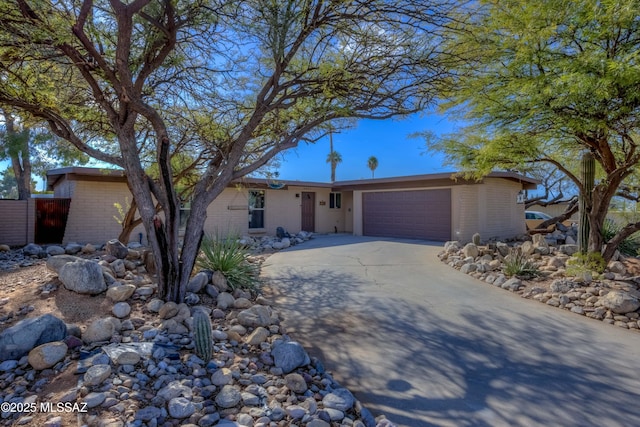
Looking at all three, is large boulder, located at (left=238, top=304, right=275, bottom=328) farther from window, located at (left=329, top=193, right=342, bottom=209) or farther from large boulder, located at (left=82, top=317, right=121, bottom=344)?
window, located at (left=329, top=193, right=342, bottom=209)

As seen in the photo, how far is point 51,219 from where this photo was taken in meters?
10.7

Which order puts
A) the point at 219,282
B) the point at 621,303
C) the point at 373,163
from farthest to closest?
the point at 373,163, the point at 219,282, the point at 621,303

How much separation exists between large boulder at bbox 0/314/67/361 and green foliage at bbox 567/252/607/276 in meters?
8.05

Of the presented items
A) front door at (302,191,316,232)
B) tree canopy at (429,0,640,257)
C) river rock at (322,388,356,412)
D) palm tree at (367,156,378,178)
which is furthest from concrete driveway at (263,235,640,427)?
palm tree at (367,156,378,178)

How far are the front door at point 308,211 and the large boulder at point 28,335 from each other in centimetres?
1409

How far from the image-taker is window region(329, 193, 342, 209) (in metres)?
18.4

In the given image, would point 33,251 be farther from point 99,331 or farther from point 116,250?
point 99,331

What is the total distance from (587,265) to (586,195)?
156 cm

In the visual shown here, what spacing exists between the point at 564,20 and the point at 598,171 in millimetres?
5706

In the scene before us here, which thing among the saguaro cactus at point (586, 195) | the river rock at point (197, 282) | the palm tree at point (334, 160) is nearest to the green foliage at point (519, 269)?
the saguaro cactus at point (586, 195)

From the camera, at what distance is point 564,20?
5.25 metres

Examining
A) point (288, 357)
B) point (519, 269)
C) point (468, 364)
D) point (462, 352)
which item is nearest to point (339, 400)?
point (288, 357)

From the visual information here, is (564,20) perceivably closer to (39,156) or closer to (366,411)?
(366,411)

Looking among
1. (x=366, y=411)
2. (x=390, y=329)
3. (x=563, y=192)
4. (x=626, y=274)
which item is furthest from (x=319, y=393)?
(x=563, y=192)
